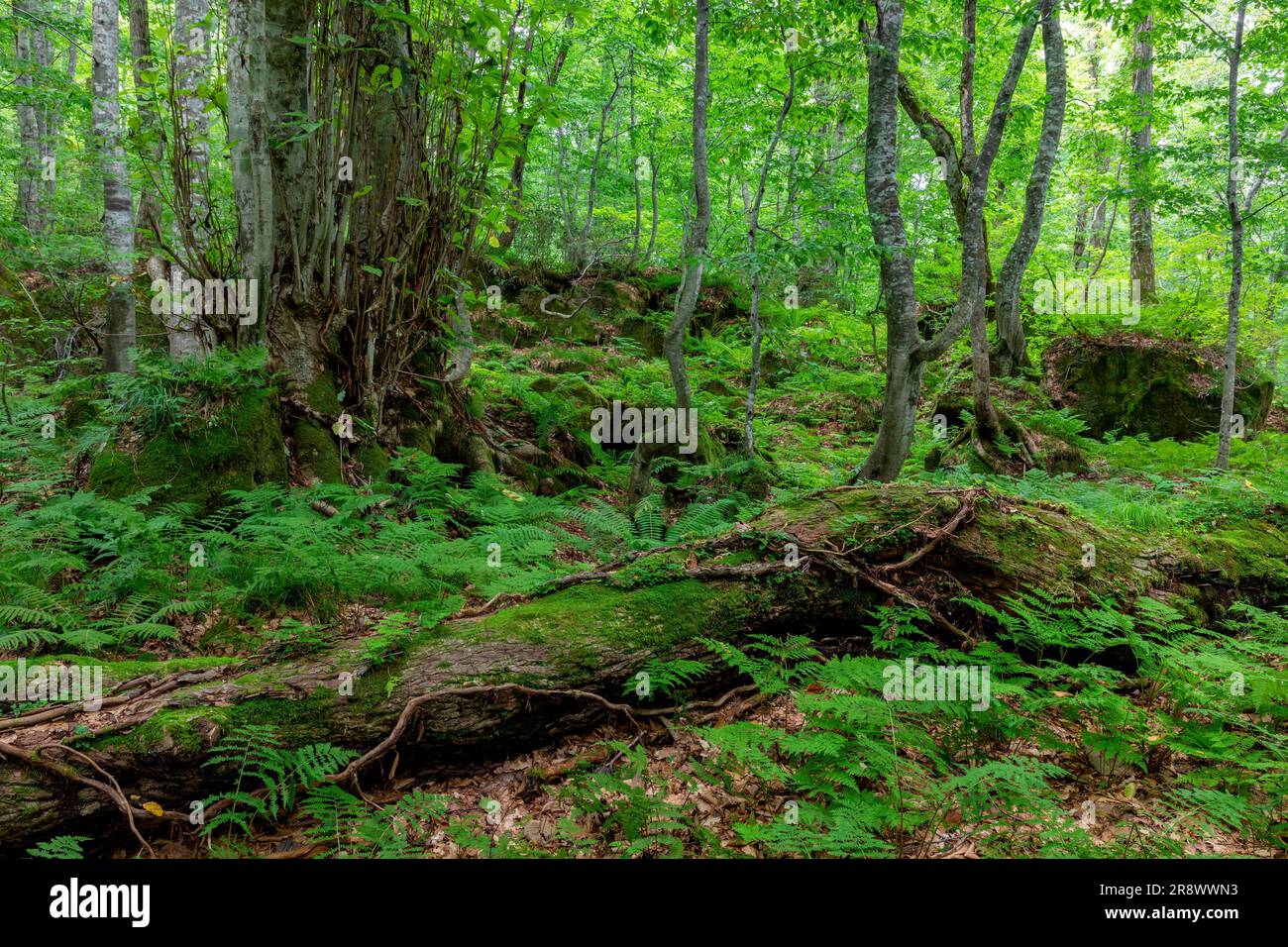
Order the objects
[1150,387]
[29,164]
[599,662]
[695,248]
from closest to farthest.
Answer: [599,662] → [695,248] → [1150,387] → [29,164]

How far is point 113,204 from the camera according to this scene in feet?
27.5

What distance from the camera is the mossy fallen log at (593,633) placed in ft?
7.55

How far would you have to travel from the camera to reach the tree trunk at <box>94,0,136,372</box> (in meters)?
7.68

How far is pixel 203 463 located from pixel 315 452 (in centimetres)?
85

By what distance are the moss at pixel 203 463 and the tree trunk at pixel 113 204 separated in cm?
381

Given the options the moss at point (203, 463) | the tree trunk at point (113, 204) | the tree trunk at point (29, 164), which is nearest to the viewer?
the moss at point (203, 463)

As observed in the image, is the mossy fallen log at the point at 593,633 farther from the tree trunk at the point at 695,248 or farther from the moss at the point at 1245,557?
the tree trunk at the point at 695,248

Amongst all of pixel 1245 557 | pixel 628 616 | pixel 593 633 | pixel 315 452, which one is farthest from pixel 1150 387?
pixel 315 452

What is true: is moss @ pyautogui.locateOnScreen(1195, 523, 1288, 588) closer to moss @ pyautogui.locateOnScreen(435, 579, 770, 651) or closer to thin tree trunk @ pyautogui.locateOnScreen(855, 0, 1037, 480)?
thin tree trunk @ pyautogui.locateOnScreen(855, 0, 1037, 480)

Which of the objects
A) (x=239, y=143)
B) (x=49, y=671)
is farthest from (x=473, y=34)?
(x=49, y=671)

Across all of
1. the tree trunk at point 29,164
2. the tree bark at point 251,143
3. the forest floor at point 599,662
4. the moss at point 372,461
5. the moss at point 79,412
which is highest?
the tree trunk at point 29,164

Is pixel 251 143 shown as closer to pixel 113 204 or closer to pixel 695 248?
pixel 695 248

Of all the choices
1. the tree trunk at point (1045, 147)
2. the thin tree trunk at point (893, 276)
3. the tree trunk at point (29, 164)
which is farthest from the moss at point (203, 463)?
the tree trunk at point (29, 164)

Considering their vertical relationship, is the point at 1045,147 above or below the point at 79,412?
above
